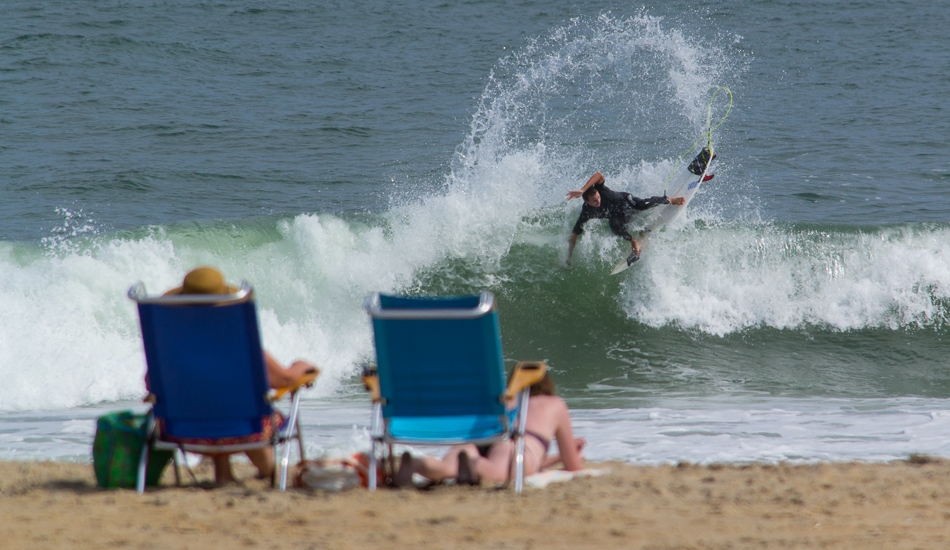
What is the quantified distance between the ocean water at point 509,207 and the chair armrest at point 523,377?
1415 millimetres

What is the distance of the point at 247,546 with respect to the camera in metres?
2.99

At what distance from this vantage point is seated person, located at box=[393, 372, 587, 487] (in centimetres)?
373

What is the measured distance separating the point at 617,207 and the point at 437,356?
5.67 metres

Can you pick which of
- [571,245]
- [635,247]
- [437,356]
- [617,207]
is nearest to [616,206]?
[617,207]

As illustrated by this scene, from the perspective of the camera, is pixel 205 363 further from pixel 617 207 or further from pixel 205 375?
pixel 617 207

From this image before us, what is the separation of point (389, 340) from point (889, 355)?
6.97 metres

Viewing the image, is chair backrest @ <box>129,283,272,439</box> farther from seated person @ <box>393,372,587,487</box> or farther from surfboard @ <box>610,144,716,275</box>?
surfboard @ <box>610,144,716,275</box>

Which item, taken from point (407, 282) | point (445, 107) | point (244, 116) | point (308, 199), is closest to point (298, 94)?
point (244, 116)

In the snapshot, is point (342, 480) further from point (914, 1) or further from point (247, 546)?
point (914, 1)

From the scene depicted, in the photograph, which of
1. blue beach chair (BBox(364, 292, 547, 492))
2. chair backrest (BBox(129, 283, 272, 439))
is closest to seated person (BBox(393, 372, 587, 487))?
blue beach chair (BBox(364, 292, 547, 492))

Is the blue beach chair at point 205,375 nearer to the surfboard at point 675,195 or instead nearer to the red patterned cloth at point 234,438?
the red patterned cloth at point 234,438

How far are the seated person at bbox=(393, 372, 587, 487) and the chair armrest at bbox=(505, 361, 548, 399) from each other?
0.21 metres

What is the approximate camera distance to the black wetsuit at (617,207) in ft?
29.5

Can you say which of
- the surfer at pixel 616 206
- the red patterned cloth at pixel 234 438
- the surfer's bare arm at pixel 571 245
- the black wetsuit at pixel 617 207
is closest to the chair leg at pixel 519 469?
the red patterned cloth at pixel 234 438
